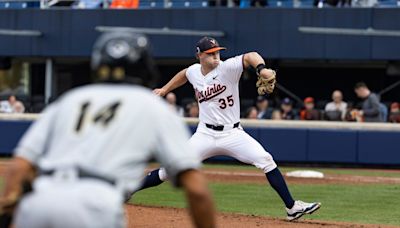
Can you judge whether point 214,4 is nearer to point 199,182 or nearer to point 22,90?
point 22,90

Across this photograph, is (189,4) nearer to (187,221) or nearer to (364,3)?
→ (364,3)

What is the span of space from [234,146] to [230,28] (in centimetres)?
1221

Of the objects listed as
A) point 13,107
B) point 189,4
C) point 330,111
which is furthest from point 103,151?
point 189,4

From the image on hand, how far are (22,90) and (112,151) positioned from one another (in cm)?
2171

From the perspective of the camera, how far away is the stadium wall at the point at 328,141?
57.9 feet

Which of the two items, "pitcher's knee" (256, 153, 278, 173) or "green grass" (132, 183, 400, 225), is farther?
"green grass" (132, 183, 400, 225)

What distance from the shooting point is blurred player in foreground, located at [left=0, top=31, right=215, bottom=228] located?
3498 millimetres

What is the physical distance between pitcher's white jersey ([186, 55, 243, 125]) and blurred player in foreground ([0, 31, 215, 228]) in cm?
547

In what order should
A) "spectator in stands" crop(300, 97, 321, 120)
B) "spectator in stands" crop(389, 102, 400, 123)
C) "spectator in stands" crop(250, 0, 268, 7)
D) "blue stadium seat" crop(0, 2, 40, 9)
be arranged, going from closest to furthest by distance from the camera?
"spectator in stands" crop(389, 102, 400, 123) → "spectator in stands" crop(300, 97, 321, 120) → "spectator in stands" crop(250, 0, 268, 7) → "blue stadium seat" crop(0, 2, 40, 9)

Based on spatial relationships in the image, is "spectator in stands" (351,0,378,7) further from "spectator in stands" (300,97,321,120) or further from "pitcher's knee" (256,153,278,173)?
"pitcher's knee" (256,153,278,173)

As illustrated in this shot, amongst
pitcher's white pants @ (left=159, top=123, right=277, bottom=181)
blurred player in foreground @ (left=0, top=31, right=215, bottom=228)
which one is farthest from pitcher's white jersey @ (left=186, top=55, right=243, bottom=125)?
blurred player in foreground @ (left=0, top=31, right=215, bottom=228)

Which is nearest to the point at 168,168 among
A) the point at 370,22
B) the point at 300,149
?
the point at 300,149

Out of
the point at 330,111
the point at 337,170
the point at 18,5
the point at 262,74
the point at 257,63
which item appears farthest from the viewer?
the point at 18,5

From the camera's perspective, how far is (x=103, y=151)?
3582 mm
